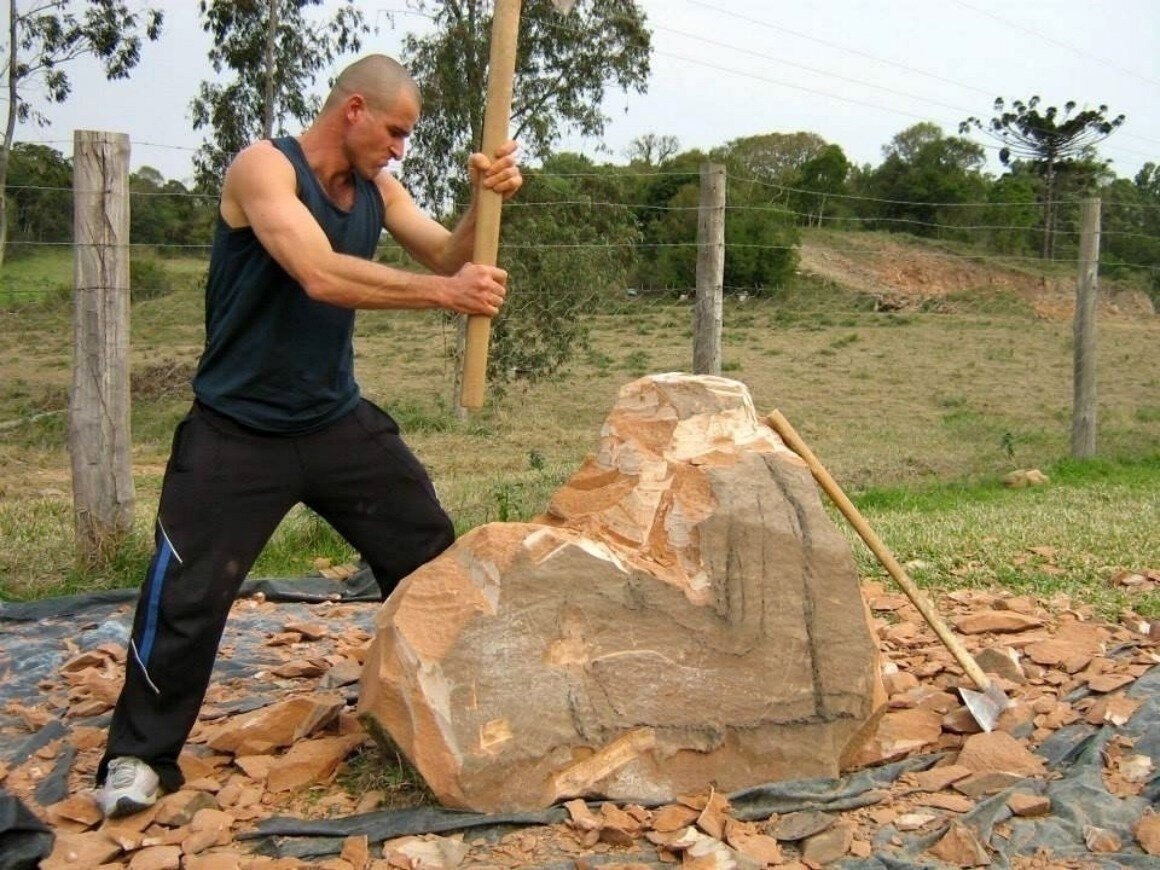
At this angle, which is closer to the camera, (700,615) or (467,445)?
(700,615)

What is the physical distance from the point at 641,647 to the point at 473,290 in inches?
41.3

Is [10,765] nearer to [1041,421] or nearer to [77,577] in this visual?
[77,577]

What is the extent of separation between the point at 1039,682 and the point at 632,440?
1.69 metres

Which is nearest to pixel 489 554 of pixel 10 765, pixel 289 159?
pixel 289 159

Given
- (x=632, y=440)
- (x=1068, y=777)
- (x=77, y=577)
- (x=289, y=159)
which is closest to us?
(x=289, y=159)

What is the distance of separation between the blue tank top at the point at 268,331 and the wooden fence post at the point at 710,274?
373cm

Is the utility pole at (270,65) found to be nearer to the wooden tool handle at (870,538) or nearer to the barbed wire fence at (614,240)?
the barbed wire fence at (614,240)

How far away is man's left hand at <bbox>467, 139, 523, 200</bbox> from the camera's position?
3211mm

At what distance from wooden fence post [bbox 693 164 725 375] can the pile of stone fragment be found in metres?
2.50

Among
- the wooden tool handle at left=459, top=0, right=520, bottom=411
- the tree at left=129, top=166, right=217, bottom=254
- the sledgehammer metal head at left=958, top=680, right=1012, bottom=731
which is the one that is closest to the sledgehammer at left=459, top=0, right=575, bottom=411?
the wooden tool handle at left=459, top=0, right=520, bottom=411

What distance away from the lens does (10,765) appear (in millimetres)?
3635

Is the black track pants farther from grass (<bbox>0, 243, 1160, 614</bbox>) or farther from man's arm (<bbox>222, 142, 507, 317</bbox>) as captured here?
grass (<bbox>0, 243, 1160, 614</bbox>)

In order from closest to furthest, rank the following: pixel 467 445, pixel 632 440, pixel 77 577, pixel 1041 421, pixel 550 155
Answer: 1. pixel 632 440
2. pixel 77 577
3. pixel 467 445
4. pixel 1041 421
5. pixel 550 155

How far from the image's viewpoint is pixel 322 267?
2.94 metres
